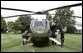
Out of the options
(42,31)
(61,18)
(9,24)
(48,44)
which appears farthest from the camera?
(9,24)

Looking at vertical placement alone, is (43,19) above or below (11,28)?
above

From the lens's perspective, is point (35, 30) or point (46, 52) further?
point (35, 30)

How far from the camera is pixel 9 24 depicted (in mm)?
112438

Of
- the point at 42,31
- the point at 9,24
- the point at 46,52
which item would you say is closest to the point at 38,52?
the point at 46,52

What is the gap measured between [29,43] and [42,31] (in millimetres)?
3979

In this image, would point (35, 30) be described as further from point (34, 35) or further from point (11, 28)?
point (11, 28)

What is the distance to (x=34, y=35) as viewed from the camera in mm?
24328

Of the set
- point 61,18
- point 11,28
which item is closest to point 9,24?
point 11,28

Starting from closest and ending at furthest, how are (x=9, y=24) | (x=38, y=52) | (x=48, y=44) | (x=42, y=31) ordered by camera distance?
(x=38, y=52) < (x=42, y=31) < (x=48, y=44) < (x=9, y=24)

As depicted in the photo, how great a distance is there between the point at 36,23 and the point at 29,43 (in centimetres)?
370

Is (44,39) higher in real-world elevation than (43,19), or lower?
lower

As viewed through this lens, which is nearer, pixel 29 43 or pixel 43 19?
pixel 43 19

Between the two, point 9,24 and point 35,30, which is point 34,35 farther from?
point 9,24

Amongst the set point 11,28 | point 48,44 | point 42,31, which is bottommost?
→ point 11,28
